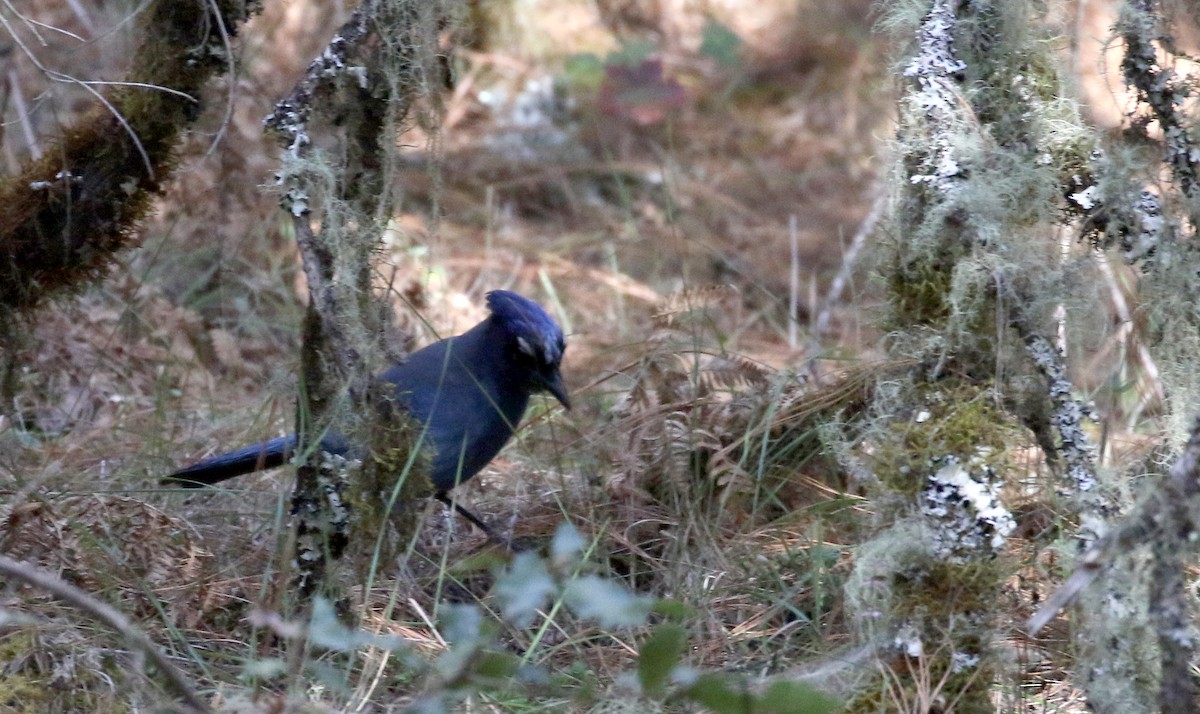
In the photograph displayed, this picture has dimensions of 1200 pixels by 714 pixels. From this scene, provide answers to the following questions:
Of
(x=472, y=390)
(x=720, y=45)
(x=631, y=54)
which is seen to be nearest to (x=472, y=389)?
(x=472, y=390)

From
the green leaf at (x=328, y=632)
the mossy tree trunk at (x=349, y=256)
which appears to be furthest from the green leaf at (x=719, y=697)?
the mossy tree trunk at (x=349, y=256)

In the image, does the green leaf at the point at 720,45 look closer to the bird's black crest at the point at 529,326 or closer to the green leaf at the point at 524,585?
the bird's black crest at the point at 529,326

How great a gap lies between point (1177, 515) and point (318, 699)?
4.73ft

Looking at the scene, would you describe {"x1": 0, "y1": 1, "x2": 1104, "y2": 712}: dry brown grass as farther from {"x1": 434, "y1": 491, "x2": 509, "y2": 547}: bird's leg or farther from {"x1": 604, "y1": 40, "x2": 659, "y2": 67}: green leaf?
{"x1": 604, "y1": 40, "x2": 659, "y2": 67}: green leaf

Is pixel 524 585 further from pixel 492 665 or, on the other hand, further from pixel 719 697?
pixel 719 697

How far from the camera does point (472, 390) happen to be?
3.21m

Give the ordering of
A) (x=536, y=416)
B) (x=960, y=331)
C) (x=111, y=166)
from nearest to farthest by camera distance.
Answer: (x=960, y=331) → (x=111, y=166) → (x=536, y=416)

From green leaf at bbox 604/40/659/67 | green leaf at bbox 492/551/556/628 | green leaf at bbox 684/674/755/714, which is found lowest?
green leaf at bbox 604/40/659/67

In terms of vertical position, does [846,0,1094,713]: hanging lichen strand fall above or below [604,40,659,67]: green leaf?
above

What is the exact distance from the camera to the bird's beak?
3.30 metres

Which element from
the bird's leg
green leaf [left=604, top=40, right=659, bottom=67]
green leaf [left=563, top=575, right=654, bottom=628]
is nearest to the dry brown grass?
the bird's leg

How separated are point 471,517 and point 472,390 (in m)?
0.35

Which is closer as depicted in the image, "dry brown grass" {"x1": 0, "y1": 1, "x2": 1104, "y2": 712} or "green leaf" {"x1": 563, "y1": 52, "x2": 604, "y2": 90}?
"dry brown grass" {"x1": 0, "y1": 1, "x2": 1104, "y2": 712}

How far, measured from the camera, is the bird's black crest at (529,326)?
329 cm
